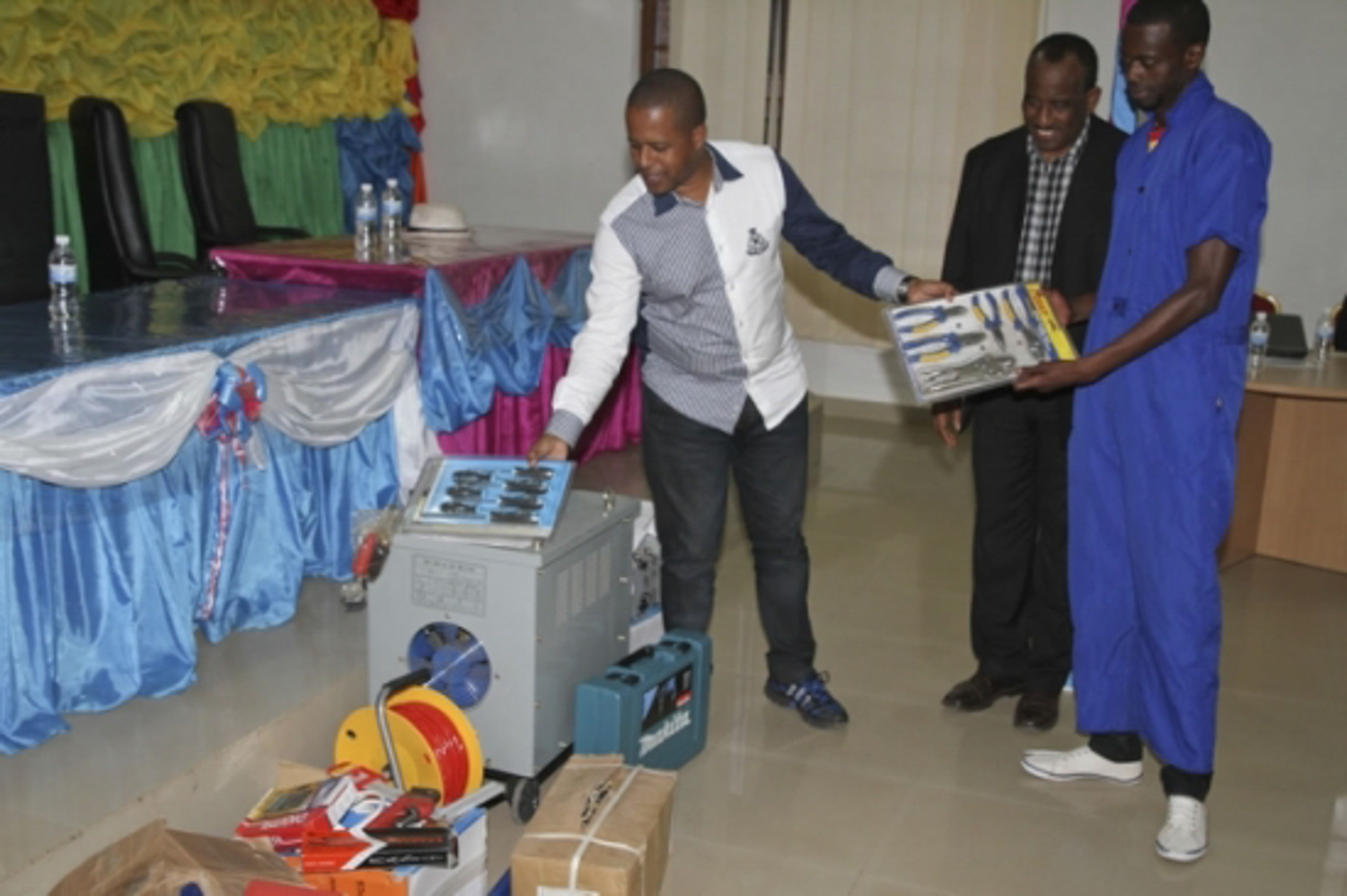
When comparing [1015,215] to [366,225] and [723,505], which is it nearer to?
[723,505]

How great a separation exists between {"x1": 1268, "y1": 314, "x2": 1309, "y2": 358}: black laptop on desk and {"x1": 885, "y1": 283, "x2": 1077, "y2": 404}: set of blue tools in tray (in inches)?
85.8

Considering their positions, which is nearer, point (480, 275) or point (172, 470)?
point (172, 470)

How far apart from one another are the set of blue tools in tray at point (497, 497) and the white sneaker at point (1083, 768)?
1.16m

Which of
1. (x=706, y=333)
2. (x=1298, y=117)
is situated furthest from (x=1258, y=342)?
(x=706, y=333)

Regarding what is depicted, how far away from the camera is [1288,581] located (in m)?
4.29

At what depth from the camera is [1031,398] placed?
2859 mm

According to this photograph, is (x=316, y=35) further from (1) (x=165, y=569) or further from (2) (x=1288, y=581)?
(2) (x=1288, y=581)

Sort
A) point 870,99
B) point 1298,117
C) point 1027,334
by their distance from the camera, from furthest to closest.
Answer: point 870,99 < point 1298,117 < point 1027,334

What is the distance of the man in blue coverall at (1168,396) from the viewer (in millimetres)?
2305

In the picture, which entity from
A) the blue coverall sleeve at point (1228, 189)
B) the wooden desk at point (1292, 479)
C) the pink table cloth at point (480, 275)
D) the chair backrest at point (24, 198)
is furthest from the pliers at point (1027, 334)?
the chair backrest at point (24, 198)

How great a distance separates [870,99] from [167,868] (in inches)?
207

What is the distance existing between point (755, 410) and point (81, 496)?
4.35 feet

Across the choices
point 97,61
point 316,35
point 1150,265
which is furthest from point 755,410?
point 316,35

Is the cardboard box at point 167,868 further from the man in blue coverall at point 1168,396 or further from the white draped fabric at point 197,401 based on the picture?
the man in blue coverall at point 1168,396
